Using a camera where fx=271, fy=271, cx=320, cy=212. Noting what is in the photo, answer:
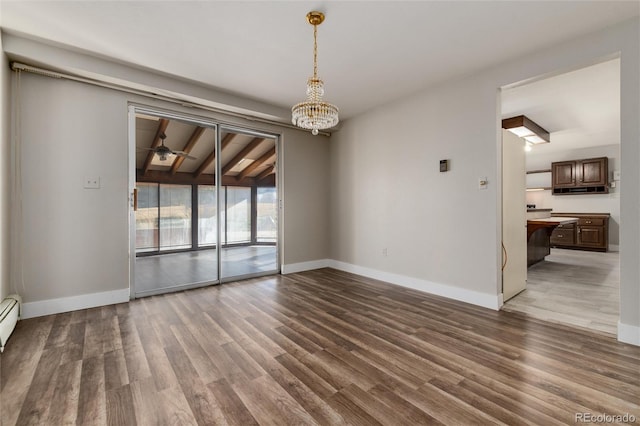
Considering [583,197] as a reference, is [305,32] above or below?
above

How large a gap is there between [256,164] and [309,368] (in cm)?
404

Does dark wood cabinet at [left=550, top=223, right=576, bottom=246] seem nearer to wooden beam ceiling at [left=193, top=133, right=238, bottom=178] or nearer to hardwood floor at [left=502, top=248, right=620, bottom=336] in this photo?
hardwood floor at [left=502, top=248, right=620, bottom=336]

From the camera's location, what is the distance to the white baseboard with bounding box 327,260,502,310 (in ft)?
10.7

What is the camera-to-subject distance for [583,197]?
7.79 metres

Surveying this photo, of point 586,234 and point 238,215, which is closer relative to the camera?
point 238,215

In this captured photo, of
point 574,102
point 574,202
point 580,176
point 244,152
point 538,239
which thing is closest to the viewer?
point 574,102

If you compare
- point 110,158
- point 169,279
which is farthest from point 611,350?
point 110,158

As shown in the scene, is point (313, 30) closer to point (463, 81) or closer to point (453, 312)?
point (463, 81)

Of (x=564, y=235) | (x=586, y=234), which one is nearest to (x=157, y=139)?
(x=564, y=235)

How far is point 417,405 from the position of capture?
5.36ft

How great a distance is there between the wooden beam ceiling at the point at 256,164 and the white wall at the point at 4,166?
9.38ft

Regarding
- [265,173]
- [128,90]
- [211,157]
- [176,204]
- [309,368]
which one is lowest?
[309,368]

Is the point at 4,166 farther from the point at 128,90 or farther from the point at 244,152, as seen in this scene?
the point at 244,152

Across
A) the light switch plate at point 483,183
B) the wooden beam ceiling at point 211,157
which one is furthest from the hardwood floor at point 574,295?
the wooden beam ceiling at point 211,157
